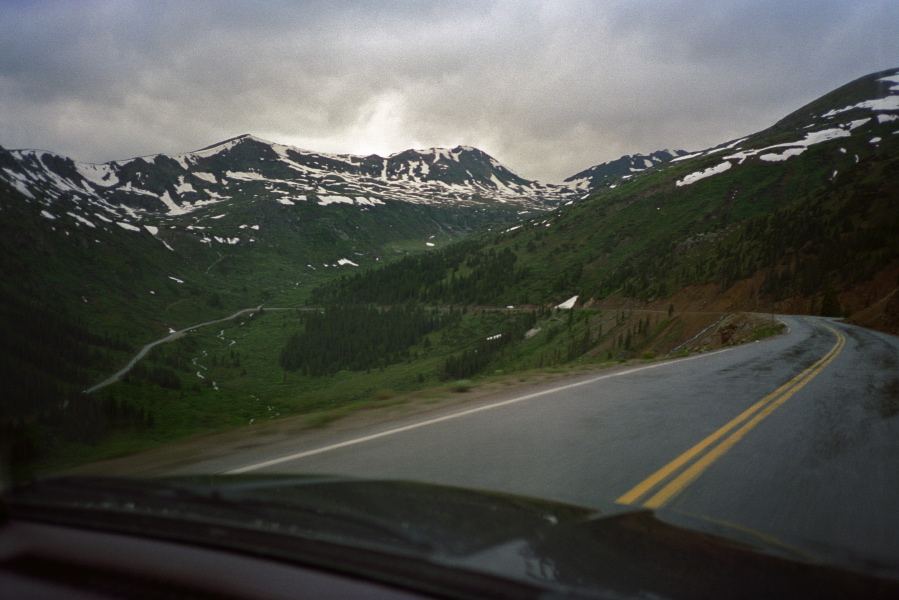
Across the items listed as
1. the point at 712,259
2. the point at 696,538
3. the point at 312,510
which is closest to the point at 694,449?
the point at 696,538

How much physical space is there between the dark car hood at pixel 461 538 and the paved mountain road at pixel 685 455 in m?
0.89

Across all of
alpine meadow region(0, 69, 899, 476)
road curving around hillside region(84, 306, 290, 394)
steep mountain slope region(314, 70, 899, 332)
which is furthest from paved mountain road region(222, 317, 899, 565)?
road curving around hillside region(84, 306, 290, 394)

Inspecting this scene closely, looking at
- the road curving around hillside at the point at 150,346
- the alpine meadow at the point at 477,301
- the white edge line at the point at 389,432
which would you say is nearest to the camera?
the white edge line at the point at 389,432

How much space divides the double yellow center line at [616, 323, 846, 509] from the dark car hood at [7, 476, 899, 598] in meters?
1.04

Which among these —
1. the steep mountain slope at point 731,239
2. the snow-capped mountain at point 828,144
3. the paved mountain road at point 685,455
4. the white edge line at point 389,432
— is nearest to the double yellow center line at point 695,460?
the paved mountain road at point 685,455

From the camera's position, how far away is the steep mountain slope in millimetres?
62906

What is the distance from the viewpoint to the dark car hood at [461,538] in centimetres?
228

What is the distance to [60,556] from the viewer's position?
231cm

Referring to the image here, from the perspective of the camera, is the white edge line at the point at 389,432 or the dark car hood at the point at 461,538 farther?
the white edge line at the point at 389,432

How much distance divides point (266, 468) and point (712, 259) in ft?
296

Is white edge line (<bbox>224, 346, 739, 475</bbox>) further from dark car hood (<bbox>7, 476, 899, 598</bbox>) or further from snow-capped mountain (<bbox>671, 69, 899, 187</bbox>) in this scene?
snow-capped mountain (<bbox>671, 69, 899, 187</bbox>)

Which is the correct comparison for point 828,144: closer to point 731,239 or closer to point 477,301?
point 731,239

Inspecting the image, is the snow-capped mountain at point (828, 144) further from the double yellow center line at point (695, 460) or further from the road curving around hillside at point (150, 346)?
the double yellow center line at point (695, 460)

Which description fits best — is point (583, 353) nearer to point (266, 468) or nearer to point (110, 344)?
point (266, 468)
